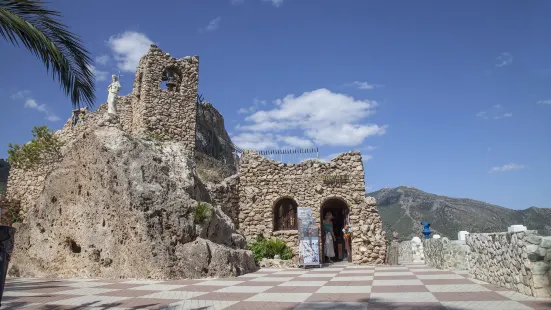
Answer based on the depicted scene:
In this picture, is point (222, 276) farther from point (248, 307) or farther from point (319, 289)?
point (248, 307)

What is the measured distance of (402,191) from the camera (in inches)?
2341

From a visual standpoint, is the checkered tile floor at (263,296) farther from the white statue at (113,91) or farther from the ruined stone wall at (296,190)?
the white statue at (113,91)

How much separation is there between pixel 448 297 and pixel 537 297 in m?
1.10

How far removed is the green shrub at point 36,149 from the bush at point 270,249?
1043 centimetres

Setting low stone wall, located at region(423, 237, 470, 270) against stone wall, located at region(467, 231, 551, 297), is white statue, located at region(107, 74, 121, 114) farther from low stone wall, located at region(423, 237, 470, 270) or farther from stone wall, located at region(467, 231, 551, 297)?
stone wall, located at region(467, 231, 551, 297)

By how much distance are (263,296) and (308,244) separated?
6.78m

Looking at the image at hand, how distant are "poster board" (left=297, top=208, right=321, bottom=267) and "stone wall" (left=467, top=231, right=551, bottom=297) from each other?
585 cm

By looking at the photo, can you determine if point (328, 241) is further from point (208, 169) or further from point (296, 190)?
point (208, 169)

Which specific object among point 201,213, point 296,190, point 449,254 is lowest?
point 449,254

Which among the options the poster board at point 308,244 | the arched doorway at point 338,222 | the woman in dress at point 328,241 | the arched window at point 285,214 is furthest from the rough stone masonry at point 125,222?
the arched window at point 285,214

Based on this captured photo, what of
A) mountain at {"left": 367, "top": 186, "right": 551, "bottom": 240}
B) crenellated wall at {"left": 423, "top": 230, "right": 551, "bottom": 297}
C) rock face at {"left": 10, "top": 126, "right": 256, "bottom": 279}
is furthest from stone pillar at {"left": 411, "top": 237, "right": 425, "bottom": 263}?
mountain at {"left": 367, "top": 186, "right": 551, "bottom": 240}

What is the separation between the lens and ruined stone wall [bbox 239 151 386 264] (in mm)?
15016

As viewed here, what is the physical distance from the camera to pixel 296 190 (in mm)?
15570

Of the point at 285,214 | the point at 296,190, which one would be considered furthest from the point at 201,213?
the point at 285,214
